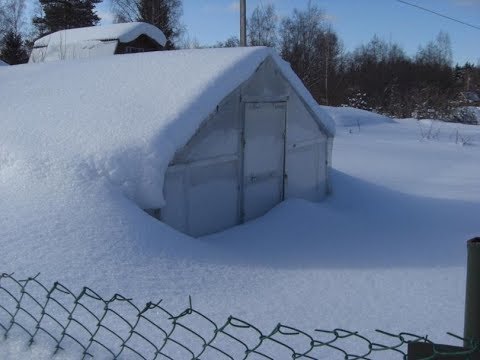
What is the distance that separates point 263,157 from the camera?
7785mm

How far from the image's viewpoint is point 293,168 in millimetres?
8531

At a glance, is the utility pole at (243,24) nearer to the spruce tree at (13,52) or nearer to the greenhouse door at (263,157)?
the greenhouse door at (263,157)

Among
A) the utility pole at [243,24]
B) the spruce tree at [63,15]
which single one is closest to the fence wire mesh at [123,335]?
the utility pole at [243,24]

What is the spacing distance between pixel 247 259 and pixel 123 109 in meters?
2.35

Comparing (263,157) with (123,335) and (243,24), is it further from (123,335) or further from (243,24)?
(243,24)

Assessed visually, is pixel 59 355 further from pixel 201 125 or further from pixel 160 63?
pixel 160 63

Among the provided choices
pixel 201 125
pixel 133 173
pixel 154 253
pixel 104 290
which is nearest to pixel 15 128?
pixel 133 173

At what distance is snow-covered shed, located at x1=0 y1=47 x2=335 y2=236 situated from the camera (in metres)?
5.49

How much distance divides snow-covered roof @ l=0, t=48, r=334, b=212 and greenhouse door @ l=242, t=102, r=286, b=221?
639 millimetres

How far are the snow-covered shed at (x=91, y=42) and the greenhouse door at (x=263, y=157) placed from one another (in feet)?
42.5

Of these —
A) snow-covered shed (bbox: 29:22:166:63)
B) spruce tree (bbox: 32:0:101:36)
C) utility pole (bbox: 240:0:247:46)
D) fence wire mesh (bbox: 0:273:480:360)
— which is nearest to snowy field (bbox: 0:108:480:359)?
fence wire mesh (bbox: 0:273:480:360)

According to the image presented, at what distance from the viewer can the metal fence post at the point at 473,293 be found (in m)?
1.55

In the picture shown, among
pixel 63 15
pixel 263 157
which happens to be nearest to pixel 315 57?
pixel 63 15

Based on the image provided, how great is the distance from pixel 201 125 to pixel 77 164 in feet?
5.45
